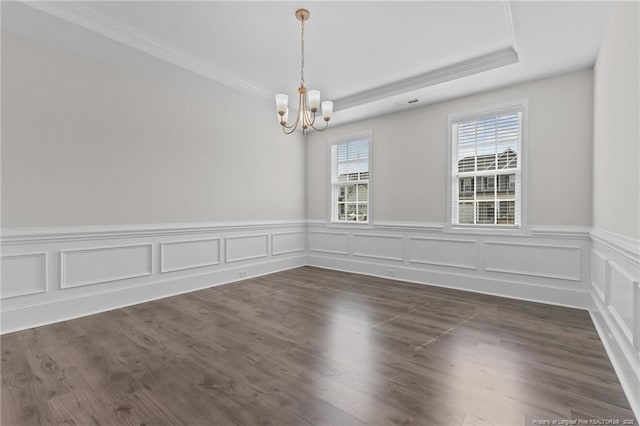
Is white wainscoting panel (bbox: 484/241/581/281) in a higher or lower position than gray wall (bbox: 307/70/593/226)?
lower

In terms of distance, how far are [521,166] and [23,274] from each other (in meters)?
5.64

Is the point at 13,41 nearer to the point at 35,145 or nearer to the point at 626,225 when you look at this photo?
the point at 35,145

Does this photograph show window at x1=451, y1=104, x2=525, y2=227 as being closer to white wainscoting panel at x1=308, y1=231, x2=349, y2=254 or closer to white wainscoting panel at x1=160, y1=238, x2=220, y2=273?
white wainscoting panel at x1=308, y1=231, x2=349, y2=254

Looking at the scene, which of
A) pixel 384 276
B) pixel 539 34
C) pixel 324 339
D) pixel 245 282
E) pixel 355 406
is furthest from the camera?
pixel 384 276

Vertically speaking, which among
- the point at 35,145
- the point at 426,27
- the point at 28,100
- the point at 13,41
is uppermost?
the point at 426,27

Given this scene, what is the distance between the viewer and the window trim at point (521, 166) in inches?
155

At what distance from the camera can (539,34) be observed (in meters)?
2.89

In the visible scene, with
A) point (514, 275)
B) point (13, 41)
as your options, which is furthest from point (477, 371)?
point (13, 41)

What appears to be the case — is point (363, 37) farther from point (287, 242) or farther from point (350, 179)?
point (287, 242)

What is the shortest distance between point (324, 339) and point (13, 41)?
3.97 m

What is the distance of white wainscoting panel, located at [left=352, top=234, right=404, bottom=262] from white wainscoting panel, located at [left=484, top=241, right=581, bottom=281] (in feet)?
4.29

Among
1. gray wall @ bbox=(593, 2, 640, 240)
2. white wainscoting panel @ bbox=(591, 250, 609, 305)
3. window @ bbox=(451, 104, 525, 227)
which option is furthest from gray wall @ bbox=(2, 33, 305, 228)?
white wainscoting panel @ bbox=(591, 250, 609, 305)

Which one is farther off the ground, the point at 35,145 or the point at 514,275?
the point at 35,145

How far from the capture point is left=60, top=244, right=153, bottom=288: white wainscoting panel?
3234 mm
